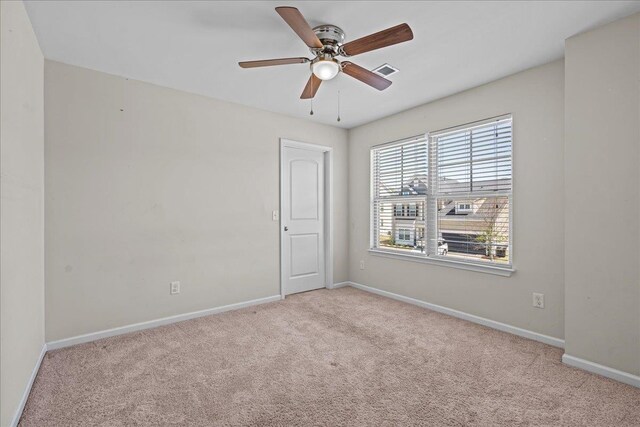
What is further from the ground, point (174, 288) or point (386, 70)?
point (386, 70)

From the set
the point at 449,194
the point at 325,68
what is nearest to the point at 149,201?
the point at 325,68

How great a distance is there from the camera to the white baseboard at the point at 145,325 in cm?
264

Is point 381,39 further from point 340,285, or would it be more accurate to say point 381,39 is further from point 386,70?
point 340,285

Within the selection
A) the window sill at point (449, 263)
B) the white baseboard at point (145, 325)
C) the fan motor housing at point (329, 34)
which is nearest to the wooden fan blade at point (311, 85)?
the fan motor housing at point (329, 34)

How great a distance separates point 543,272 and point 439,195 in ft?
4.18

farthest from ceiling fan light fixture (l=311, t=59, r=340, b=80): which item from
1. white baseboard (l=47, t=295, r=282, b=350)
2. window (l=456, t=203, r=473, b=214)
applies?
white baseboard (l=47, t=295, r=282, b=350)

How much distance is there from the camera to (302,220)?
4.40m

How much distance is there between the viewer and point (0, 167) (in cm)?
149

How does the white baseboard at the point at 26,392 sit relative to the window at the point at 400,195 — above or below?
below

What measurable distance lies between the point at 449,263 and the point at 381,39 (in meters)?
2.49

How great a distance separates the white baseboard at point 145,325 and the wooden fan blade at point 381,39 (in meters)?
2.94

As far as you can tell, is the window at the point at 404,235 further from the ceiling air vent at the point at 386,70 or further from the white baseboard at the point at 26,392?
the white baseboard at the point at 26,392

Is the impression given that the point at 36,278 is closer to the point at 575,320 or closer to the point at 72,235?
the point at 72,235

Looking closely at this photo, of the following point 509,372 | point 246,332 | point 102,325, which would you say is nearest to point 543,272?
point 509,372
